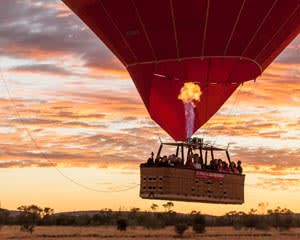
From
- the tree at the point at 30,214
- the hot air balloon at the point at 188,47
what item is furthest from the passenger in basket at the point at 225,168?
the tree at the point at 30,214

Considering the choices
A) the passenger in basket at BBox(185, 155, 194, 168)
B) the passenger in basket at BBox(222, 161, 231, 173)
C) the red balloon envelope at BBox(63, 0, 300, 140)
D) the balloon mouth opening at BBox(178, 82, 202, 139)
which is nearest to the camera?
the passenger in basket at BBox(185, 155, 194, 168)

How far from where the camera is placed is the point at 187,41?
2120 centimetres

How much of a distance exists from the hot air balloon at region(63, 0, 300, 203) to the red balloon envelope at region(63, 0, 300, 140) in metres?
0.03

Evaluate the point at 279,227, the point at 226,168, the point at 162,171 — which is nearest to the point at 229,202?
the point at 226,168

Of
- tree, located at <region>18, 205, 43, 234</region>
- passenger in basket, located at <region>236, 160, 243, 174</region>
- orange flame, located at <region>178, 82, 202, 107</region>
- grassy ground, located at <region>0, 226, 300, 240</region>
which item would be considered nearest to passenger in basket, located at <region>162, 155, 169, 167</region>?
orange flame, located at <region>178, 82, 202, 107</region>

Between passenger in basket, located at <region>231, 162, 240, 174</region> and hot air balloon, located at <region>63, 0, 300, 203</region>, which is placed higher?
hot air balloon, located at <region>63, 0, 300, 203</region>

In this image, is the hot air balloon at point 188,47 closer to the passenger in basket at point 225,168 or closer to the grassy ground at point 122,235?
the passenger in basket at point 225,168

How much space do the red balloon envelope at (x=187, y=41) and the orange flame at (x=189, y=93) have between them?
0.14 metres

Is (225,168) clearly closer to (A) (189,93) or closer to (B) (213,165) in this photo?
(B) (213,165)

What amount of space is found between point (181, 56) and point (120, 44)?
2.18 meters

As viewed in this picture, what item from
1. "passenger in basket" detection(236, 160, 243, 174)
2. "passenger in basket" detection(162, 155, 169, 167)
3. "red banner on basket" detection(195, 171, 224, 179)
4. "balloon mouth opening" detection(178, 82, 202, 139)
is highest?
"balloon mouth opening" detection(178, 82, 202, 139)

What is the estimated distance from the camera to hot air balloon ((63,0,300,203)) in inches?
827

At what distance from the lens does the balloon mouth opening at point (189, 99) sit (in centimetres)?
2241

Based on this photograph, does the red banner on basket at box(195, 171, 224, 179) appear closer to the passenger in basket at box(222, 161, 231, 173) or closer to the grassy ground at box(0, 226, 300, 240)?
the passenger in basket at box(222, 161, 231, 173)
